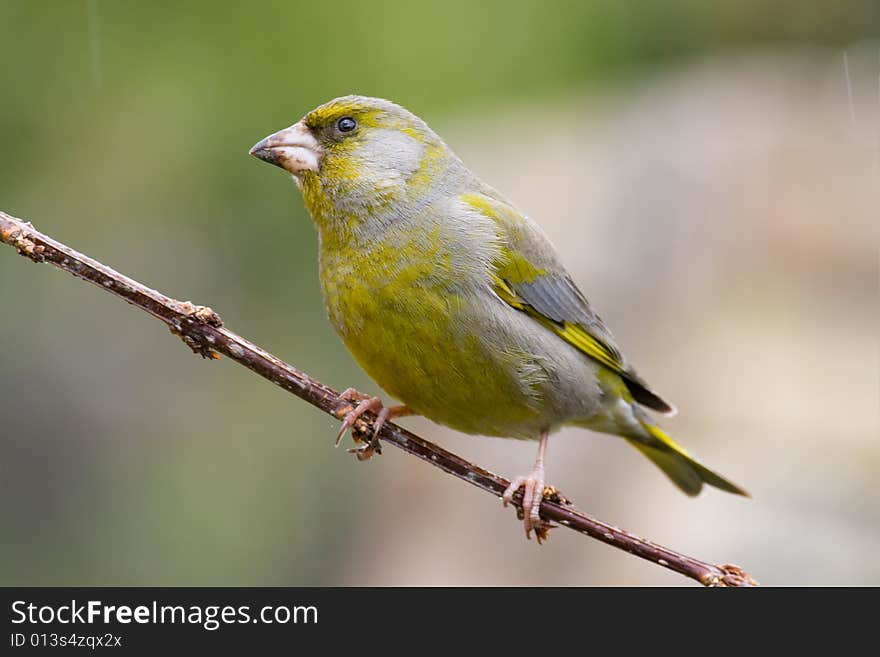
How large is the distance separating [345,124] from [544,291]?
1.05 metres

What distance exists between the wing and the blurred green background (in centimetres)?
226

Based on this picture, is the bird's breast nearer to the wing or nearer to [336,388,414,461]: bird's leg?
[336,388,414,461]: bird's leg

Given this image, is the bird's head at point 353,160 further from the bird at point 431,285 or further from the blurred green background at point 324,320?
the blurred green background at point 324,320

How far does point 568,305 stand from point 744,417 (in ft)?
10.3

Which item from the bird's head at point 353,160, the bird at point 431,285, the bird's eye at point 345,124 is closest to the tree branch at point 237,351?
the bird at point 431,285

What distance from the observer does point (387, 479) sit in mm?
8602

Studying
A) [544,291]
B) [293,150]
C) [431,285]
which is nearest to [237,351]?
[431,285]

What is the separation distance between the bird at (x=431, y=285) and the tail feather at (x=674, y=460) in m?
0.37

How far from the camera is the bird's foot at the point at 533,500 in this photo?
12.6 ft

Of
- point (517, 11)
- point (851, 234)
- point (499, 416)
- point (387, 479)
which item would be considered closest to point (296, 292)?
point (387, 479)

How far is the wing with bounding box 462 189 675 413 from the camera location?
4.35m

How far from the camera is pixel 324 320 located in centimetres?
875

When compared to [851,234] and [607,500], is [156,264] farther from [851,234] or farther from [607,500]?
[851,234]

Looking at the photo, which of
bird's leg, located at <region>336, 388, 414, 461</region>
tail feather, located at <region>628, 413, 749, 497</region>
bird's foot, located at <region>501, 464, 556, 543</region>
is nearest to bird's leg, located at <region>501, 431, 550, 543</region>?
bird's foot, located at <region>501, 464, 556, 543</region>
